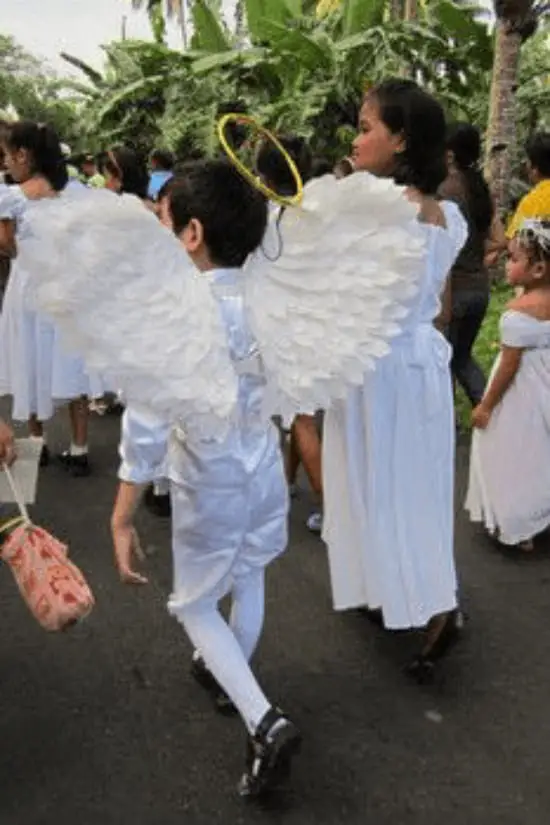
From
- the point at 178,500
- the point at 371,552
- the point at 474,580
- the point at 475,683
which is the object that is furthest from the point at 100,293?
the point at 474,580

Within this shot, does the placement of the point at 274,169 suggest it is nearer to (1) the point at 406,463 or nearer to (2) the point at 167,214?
(1) the point at 406,463

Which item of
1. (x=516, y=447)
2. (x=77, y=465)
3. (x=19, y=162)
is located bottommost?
(x=77, y=465)

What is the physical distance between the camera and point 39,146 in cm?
458

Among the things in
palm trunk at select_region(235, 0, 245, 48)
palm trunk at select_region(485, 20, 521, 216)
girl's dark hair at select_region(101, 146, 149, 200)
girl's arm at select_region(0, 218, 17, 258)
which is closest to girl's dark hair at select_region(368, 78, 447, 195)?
girl's arm at select_region(0, 218, 17, 258)

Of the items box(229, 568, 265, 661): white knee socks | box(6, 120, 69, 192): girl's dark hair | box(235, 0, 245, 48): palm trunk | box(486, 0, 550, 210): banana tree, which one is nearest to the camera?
box(229, 568, 265, 661): white knee socks

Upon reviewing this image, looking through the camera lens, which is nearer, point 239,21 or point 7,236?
point 7,236

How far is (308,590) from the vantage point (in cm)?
386

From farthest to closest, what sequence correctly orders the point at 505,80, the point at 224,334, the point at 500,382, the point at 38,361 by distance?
the point at 505,80 < the point at 38,361 < the point at 500,382 < the point at 224,334

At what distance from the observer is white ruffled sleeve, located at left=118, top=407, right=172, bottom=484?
2279 mm

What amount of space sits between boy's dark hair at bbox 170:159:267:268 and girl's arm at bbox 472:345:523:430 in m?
1.96

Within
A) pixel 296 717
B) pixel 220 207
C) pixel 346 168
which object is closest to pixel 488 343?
pixel 346 168

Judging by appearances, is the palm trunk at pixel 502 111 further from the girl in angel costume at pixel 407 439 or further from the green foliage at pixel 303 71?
the girl in angel costume at pixel 407 439

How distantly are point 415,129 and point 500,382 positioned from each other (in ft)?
5.06

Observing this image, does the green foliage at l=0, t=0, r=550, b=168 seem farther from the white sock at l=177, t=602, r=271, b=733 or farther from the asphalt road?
the white sock at l=177, t=602, r=271, b=733
